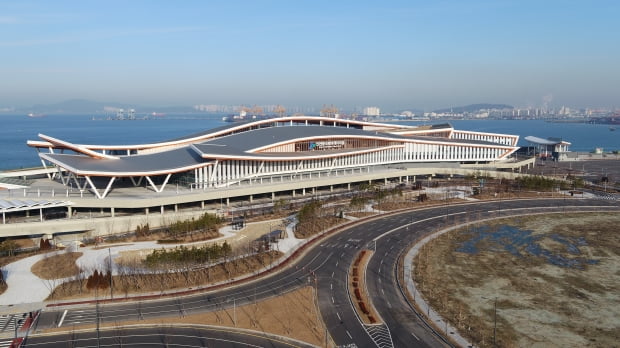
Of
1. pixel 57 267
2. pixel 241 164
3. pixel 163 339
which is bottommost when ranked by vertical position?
pixel 163 339

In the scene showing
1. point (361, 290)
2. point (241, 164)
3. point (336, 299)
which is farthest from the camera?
point (241, 164)

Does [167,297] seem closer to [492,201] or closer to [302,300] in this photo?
[302,300]

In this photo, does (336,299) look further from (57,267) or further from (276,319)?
(57,267)

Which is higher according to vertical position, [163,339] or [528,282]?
[528,282]

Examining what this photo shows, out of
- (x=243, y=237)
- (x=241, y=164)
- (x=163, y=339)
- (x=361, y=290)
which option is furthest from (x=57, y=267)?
(x=241, y=164)

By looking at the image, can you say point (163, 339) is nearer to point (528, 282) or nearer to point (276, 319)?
point (276, 319)

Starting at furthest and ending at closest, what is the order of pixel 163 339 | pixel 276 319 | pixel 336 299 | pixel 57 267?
pixel 57 267, pixel 336 299, pixel 276 319, pixel 163 339

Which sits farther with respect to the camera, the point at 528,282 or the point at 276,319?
the point at 528,282
